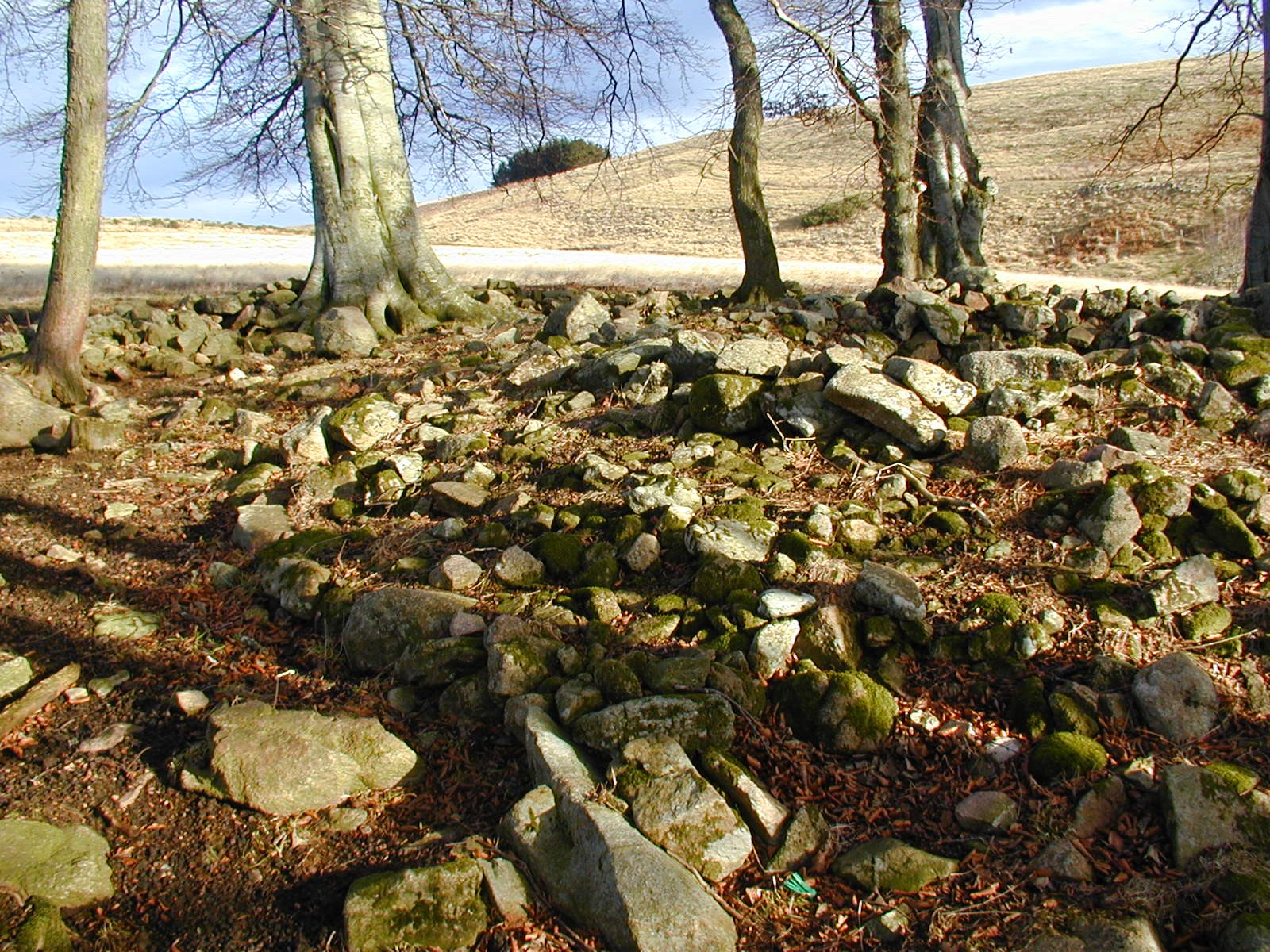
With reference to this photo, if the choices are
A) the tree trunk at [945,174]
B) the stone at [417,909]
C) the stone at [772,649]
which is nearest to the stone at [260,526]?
the stone at [417,909]

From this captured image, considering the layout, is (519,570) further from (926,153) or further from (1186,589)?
(926,153)

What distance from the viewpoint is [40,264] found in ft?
54.3

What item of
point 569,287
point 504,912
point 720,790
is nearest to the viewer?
point 504,912

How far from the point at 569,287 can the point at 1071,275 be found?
13903mm

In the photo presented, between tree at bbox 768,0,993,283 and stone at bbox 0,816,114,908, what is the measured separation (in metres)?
8.76

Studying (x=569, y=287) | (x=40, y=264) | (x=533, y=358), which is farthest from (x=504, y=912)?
(x=40, y=264)

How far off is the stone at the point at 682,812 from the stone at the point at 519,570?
4.31 ft

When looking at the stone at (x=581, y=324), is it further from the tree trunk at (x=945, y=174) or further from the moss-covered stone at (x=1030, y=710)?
the moss-covered stone at (x=1030, y=710)

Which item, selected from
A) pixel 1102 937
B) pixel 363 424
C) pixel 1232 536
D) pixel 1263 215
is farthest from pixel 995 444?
pixel 1263 215

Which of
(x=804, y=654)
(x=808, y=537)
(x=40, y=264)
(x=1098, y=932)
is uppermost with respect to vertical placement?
(x=40, y=264)

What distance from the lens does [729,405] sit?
203 inches

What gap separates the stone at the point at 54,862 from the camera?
2.65m

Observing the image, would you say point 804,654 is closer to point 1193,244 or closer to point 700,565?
point 700,565

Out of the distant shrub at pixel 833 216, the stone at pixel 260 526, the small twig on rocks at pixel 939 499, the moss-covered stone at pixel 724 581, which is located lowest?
the moss-covered stone at pixel 724 581
